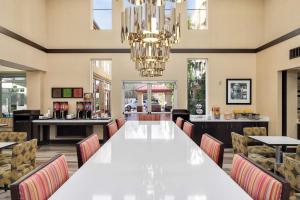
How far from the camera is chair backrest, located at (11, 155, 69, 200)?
4.32 feet

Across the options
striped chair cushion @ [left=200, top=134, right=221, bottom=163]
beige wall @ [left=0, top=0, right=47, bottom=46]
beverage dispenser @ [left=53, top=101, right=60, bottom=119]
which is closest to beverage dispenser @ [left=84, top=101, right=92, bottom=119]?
beverage dispenser @ [left=53, top=101, right=60, bottom=119]

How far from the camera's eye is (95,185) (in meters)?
1.53

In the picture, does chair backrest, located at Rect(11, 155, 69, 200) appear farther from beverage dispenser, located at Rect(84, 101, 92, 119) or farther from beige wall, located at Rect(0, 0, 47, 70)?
beverage dispenser, located at Rect(84, 101, 92, 119)

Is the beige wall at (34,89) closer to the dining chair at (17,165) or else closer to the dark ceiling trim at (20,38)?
the dark ceiling trim at (20,38)

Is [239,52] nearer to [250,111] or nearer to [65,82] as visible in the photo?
[250,111]

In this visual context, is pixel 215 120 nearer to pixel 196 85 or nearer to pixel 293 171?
pixel 196 85

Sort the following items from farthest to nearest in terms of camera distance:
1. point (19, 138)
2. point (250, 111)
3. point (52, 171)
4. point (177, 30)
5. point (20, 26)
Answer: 1. point (250, 111)
2. point (20, 26)
3. point (19, 138)
4. point (177, 30)
5. point (52, 171)

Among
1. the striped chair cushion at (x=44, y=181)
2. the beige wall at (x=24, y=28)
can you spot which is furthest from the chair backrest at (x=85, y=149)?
the beige wall at (x=24, y=28)

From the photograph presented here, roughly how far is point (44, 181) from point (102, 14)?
8.18 meters

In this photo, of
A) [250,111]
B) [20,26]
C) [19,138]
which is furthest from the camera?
[250,111]

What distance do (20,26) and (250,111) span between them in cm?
722

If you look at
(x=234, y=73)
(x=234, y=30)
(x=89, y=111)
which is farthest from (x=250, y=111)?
(x=89, y=111)

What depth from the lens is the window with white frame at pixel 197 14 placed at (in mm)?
8789

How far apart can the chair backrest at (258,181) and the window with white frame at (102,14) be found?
7.82 metres
